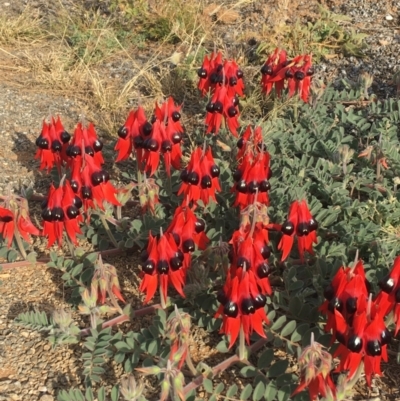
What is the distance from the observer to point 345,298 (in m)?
1.97

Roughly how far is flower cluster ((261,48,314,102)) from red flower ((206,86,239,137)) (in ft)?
1.36

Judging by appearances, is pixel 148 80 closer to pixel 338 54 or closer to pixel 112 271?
pixel 338 54

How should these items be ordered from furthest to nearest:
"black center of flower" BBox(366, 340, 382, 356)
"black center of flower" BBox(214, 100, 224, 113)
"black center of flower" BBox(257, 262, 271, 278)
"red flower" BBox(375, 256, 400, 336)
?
"black center of flower" BBox(214, 100, 224, 113), "black center of flower" BBox(257, 262, 271, 278), "red flower" BBox(375, 256, 400, 336), "black center of flower" BBox(366, 340, 382, 356)

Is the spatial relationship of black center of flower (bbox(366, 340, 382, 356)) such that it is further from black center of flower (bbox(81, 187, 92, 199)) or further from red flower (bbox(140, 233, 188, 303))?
black center of flower (bbox(81, 187, 92, 199))

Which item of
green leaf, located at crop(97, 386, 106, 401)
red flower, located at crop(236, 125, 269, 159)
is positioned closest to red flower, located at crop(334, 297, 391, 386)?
green leaf, located at crop(97, 386, 106, 401)

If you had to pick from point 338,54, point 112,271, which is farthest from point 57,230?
point 338,54

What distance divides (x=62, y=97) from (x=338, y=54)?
197 cm

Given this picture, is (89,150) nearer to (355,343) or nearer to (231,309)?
(231,309)

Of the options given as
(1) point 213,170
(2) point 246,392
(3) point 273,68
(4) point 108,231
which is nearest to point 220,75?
(3) point 273,68

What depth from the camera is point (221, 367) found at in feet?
7.79

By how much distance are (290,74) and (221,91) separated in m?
0.48

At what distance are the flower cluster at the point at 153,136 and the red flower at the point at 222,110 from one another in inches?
12.9

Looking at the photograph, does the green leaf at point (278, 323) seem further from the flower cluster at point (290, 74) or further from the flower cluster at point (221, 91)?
the flower cluster at point (290, 74)

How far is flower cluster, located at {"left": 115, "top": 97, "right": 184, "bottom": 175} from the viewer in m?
2.98
